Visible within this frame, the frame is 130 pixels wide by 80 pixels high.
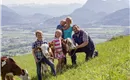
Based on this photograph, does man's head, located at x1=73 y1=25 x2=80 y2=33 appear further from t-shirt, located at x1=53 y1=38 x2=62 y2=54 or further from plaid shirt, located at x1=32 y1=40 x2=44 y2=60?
plaid shirt, located at x1=32 y1=40 x2=44 y2=60

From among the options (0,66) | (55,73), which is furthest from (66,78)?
(0,66)

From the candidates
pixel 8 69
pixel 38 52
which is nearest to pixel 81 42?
pixel 38 52

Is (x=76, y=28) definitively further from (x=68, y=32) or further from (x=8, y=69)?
(x=8, y=69)

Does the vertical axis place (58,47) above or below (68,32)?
below

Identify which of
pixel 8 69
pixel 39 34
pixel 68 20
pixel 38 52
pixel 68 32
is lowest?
pixel 8 69

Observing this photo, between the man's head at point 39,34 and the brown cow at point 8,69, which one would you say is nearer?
the brown cow at point 8,69

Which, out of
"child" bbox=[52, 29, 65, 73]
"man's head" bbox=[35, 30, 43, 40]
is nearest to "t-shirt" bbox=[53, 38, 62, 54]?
"child" bbox=[52, 29, 65, 73]

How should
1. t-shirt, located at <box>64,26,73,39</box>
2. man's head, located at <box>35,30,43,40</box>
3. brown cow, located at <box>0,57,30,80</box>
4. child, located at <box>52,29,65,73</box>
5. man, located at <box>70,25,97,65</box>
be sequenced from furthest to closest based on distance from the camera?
1. t-shirt, located at <box>64,26,73,39</box>
2. man, located at <box>70,25,97,65</box>
3. child, located at <box>52,29,65,73</box>
4. man's head, located at <box>35,30,43,40</box>
5. brown cow, located at <box>0,57,30,80</box>

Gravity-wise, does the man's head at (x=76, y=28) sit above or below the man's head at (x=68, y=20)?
below

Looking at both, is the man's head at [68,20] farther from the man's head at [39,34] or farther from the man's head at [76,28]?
the man's head at [39,34]

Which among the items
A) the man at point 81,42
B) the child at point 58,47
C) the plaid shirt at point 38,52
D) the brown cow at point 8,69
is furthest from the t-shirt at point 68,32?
the brown cow at point 8,69

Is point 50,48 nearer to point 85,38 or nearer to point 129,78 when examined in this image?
point 85,38

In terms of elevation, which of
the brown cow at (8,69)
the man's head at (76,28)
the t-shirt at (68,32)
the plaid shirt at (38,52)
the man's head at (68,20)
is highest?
the man's head at (68,20)

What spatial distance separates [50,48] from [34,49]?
87 cm
